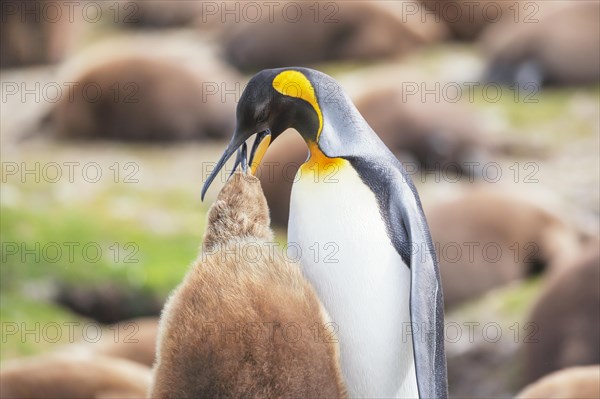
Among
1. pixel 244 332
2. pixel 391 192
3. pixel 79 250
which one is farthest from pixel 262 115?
pixel 79 250

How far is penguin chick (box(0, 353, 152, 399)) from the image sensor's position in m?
4.05

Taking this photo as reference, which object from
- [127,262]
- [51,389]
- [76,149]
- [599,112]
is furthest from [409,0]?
[51,389]

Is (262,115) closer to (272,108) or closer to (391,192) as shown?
(272,108)

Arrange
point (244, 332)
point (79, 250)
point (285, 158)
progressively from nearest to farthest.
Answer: point (244, 332)
point (79, 250)
point (285, 158)

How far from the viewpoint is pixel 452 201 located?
7.09 meters

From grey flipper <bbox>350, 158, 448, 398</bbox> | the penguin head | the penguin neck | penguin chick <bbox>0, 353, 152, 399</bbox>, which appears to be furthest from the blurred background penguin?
the penguin head

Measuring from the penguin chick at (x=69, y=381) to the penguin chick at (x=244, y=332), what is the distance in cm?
135

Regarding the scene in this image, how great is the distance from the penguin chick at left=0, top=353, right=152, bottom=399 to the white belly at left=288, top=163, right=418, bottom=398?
1.11 metres

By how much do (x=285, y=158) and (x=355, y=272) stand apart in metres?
4.75

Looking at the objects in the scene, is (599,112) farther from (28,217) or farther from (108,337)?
(108,337)

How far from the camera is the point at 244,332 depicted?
103 inches

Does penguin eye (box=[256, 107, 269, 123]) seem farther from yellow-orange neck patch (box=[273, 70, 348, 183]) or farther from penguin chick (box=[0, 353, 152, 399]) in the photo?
penguin chick (box=[0, 353, 152, 399])

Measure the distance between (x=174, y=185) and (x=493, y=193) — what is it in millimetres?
2449

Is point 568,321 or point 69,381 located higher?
point 69,381
